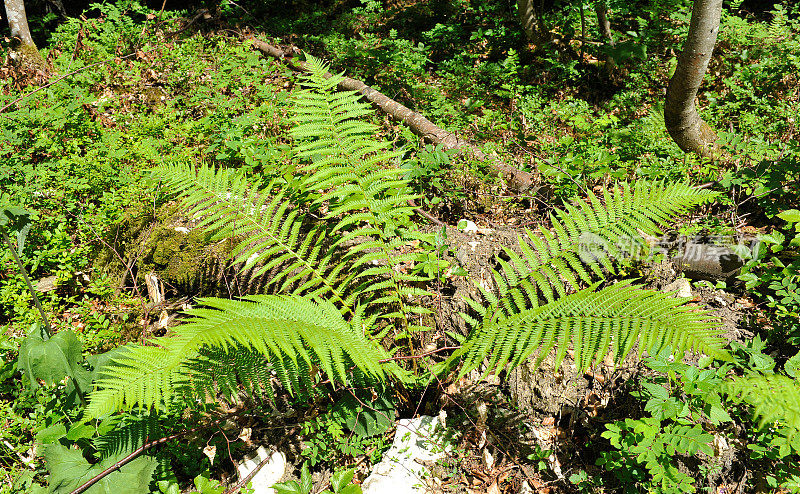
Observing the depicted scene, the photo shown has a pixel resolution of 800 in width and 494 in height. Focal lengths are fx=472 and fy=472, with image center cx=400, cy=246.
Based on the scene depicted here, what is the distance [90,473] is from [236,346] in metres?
0.99


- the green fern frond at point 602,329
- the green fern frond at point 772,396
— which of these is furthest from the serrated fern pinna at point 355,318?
the green fern frond at point 772,396

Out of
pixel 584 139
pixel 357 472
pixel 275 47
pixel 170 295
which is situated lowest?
pixel 357 472

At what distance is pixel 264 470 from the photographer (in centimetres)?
236

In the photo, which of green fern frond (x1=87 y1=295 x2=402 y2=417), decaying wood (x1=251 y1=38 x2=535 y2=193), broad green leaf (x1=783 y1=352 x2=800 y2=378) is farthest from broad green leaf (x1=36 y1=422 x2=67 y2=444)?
broad green leaf (x1=783 y1=352 x2=800 y2=378)

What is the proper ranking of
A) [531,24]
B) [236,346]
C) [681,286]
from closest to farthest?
[236,346], [681,286], [531,24]

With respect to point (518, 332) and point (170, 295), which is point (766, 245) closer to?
point (518, 332)

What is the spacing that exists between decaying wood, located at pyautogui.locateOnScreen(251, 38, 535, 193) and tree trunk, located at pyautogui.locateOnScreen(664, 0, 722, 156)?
1.41 metres

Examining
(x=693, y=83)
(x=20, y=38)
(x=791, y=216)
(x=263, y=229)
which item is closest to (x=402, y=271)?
(x=263, y=229)

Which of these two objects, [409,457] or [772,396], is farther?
[409,457]

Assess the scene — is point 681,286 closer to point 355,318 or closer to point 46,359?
point 355,318

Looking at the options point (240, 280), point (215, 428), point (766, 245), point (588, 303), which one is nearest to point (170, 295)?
point (240, 280)

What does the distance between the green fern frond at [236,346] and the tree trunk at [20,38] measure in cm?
581

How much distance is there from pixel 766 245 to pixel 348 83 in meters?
4.03

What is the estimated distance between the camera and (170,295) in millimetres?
3258
